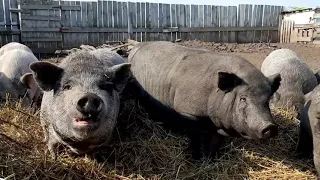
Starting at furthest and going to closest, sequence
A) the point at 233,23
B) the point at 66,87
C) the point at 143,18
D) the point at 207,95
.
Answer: the point at 233,23 → the point at 143,18 → the point at 207,95 → the point at 66,87

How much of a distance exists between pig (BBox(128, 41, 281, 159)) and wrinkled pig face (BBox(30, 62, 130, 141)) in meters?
0.97

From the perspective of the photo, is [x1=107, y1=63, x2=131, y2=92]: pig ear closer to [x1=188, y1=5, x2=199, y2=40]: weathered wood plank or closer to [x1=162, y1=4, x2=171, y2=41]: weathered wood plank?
[x1=162, y1=4, x2=171, y2=41]: weathered wood plank

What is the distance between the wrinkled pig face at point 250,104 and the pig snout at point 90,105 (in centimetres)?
139

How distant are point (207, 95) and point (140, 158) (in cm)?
101

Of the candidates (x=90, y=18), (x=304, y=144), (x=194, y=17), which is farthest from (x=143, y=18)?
(x=304, y=144)

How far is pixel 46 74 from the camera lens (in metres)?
3.95

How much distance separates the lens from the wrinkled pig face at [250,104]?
4.07m

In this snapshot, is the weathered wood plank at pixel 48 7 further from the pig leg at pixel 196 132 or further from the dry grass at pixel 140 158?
the pig leg at pixel 196 132

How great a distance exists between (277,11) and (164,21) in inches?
235

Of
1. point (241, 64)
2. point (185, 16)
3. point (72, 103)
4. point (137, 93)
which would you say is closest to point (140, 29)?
point (185, 16)

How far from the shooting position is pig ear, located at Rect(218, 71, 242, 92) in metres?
4.33

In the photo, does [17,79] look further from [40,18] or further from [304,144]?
[40,18]

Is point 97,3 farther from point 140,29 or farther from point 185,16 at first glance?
point 185,16

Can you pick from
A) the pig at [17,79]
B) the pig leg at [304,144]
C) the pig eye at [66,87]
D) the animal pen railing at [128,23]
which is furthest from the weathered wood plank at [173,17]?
the pig eye at [66,87]
